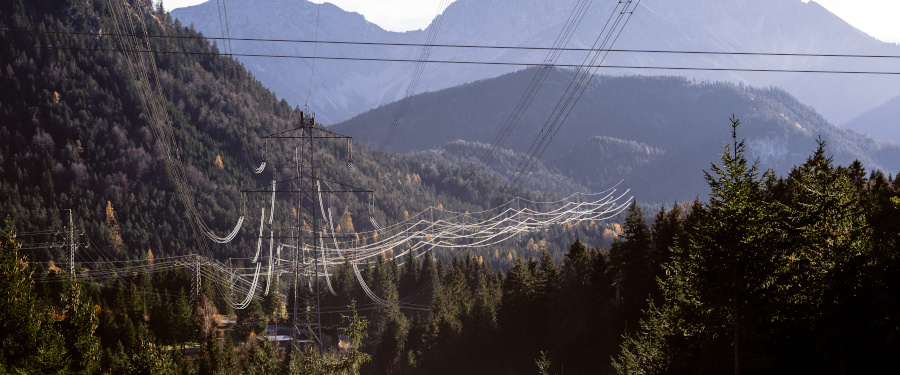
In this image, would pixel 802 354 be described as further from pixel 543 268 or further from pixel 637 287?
pixel 543 268

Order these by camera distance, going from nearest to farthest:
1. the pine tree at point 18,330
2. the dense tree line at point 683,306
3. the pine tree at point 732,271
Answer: the dense tree line at point 683,306 < the pine tree at point 732,271 < the pine tree at point 18,330

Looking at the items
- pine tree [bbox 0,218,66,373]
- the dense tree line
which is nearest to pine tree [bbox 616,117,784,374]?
the dense tree line

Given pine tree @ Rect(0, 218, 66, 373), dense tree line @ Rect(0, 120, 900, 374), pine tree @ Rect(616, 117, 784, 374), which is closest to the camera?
dense tree line @ Rect(0, 120, 900, 374)

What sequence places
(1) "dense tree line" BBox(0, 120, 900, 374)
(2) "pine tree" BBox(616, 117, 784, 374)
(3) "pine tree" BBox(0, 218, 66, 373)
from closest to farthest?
1. (1) "dense tree line" BBox(0, 120, 900, 374)
2. (2) "pine tree" BBox(616, 117, 784, 374)
3. (3) "pine tree" BBox(0, 218, 66, 373)

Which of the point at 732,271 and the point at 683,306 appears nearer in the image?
the point at 732,271

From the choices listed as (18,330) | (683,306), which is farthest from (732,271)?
(18,330)

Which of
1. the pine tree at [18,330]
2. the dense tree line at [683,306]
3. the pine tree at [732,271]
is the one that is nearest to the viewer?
the dense tree line at [683,306]

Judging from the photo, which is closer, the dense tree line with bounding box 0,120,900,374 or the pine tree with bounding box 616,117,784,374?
the dense tree line with bounding box 0,120,900,374

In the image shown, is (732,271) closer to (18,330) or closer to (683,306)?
(683,306)

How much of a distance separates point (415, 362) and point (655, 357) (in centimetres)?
7582

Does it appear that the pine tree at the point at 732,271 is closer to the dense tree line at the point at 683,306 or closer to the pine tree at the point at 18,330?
the dense tree line at the point at 683,306

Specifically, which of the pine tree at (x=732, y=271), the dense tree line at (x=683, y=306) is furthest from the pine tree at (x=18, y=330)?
the pine tree at (x=732, y=271)

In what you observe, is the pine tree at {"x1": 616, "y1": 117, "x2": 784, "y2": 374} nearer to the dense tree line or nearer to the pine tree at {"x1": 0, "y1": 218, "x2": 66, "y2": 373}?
the dense tree line

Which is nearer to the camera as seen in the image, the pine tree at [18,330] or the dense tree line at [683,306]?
the dense tree line at [683,306]
